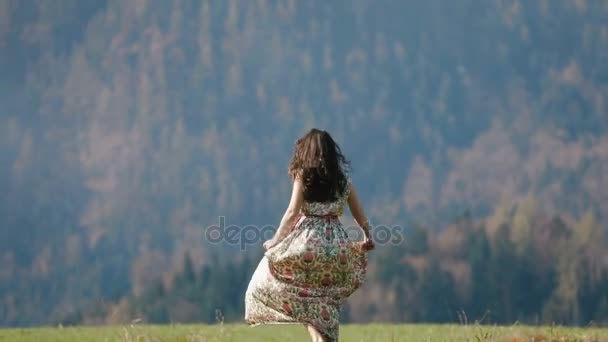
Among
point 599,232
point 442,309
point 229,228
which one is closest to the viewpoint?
point 229,228

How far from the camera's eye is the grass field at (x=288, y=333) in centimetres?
1271

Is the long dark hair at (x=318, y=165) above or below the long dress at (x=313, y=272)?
above

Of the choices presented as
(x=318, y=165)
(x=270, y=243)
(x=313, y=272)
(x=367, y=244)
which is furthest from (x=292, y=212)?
(x=367, y=244)

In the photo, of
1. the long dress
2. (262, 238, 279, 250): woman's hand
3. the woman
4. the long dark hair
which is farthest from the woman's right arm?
(262, 238, 279, 250): woman's hand

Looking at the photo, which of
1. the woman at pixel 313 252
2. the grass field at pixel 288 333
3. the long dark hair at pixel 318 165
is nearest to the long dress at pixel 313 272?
the woman at pixel 313 252

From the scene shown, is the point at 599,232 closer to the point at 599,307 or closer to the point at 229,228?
the point at 599,307

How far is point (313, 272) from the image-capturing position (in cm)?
1050

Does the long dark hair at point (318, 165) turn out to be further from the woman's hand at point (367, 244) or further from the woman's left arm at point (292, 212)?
the woman's hand at point (367, 244)

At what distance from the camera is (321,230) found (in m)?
10.5

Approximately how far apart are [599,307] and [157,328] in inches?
2407

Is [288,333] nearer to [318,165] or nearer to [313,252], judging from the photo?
[313,252]

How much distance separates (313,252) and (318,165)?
908 mm

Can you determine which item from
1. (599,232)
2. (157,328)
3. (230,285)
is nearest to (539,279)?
(599,232)

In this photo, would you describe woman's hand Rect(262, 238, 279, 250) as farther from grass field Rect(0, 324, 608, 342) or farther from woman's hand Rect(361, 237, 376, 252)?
grass field Rect(0, 324, 608, 342)
